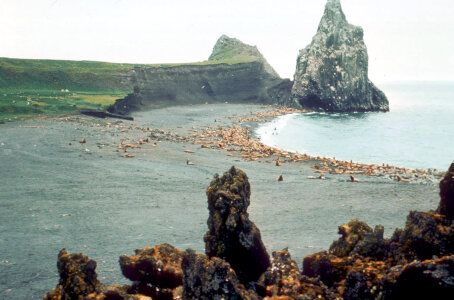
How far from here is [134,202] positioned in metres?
13.2

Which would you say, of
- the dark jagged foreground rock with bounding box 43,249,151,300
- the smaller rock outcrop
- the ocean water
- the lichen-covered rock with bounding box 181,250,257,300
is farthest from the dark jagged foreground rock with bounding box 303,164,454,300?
the smaller rock outcrop

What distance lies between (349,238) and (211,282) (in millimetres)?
2639

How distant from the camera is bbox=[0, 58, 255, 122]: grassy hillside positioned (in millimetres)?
39219

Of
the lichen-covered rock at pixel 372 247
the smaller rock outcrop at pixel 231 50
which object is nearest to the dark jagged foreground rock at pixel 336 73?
the smaller rock outcrop at pixel 231 50

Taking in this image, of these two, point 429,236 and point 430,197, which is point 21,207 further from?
point 430,197

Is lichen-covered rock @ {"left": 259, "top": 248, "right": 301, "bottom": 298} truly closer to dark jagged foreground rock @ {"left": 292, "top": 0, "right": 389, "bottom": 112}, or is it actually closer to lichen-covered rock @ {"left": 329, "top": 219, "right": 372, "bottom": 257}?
lichen-covered rock @ {"left": 329, "top": 219, "right": 372, "bottom": 257}

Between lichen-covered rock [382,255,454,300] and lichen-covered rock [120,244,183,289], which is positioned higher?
lichen-covered rock [382,255,454,300]

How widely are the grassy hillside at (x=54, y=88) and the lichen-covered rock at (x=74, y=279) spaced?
1285 inches

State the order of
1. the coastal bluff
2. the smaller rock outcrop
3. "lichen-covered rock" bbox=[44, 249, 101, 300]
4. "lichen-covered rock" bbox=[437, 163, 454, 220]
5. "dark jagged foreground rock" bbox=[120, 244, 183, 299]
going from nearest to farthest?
"lichen-covered rock" bbox=[44, 249, 101, 300] < "lichen-covered rock" bbox=[437, 163, 454, 220] < "dark jagged foreground rock" bbox=[120, 244, 183, 299] < the coastal bluff < the smaller rock outcrop

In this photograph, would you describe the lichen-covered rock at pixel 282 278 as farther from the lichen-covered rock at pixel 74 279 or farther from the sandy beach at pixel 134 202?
the sandy beach at pixel 134 202

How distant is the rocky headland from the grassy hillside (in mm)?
32821

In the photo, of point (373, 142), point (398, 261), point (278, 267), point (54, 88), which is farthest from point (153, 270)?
point (54, 88)

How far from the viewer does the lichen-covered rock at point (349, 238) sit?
18.4 feet

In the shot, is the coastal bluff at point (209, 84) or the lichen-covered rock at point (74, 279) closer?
the lichen-covered rock at point (74, 279)
